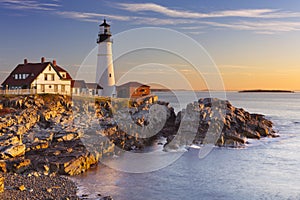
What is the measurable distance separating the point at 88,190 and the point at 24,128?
397 inches

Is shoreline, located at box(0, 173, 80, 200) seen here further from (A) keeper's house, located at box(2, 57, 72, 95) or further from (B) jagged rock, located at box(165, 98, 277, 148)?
(A) keeper's house, located at box(2, 57, 72, 95)

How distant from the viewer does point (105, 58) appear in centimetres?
4069

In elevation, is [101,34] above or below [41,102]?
above

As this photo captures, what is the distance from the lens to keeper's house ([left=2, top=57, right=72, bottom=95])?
36469 mm

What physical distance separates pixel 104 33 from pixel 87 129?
58.8ft

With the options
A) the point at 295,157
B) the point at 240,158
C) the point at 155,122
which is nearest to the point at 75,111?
the point at 155,122

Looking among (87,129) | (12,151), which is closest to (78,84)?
(87,129)

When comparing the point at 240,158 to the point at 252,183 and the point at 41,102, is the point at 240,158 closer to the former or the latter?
the point at 252,183

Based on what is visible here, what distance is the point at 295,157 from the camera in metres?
23.8

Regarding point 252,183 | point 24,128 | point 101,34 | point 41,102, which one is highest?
point 101,34

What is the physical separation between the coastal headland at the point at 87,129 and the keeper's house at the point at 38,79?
3617 millimetres

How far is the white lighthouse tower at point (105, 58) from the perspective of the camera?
40.5 m

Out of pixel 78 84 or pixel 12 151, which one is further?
pixel 78 84

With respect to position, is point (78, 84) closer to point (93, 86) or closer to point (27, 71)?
point (93, 86)
